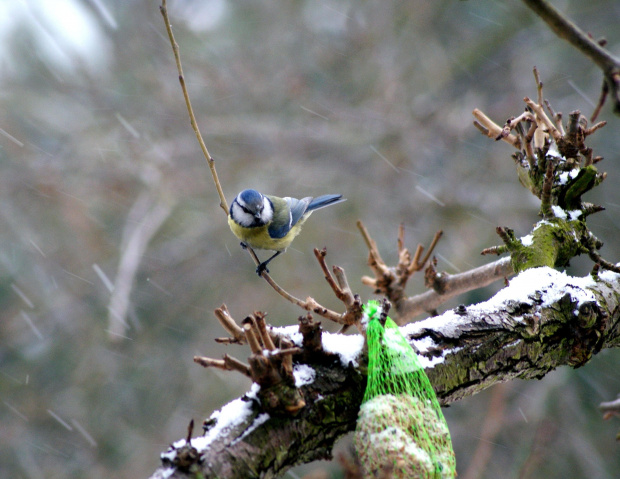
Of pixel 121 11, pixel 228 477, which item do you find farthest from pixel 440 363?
pixel 121 11

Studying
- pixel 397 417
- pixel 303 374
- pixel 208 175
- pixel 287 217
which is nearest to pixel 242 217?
pixel 287 217

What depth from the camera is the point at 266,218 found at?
299 centimetres

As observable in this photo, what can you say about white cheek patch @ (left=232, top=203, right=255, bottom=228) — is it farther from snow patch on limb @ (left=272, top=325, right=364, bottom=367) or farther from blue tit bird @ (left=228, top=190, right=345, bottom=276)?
snow patch on limb @ (left=272, top=325, right=364, bottom=367)

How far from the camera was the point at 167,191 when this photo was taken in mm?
5172

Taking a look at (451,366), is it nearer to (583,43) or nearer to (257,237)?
(583,43)

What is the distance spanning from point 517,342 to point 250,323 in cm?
77

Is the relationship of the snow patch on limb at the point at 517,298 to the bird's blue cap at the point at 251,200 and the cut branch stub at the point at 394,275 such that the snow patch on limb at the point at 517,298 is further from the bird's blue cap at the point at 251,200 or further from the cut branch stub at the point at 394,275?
the bird's blue cap at the point at 251,200

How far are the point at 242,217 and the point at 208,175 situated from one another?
10.9 ft

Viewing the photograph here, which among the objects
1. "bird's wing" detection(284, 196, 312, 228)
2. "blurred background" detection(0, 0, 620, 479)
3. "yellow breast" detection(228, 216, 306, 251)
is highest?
"blurred background" detection(0, 0, 620, 479)

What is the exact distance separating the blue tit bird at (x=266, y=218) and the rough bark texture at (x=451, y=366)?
55.9 inches

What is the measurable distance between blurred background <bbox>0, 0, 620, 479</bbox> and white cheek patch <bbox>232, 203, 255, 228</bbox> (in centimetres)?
217

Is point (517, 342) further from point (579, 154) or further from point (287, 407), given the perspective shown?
point (579, 154)

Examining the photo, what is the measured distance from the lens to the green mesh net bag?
1171 mm

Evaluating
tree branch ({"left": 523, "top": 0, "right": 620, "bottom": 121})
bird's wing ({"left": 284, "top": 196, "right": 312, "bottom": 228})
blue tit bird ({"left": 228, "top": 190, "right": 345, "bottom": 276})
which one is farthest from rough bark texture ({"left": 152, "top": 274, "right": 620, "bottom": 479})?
bird's wing ({"left": 284, "top": 196, "right": 312, "bottom": 228})
